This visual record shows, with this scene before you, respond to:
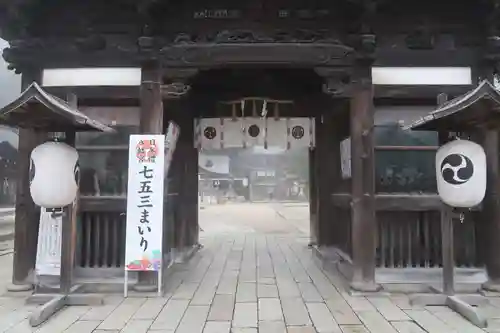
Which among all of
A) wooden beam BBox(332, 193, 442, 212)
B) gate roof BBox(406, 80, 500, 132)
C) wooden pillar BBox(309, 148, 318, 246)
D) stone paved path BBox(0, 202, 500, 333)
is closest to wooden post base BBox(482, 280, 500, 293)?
stone paved path BBox(0, 202, 500, 333)

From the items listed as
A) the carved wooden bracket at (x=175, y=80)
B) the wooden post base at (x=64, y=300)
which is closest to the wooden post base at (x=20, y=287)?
the wooden post base at (x=64, y=300)

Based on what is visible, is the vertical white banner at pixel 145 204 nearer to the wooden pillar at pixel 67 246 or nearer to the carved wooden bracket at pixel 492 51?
the wooden pillar at pixel 67 246

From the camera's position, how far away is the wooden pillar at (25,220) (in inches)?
215

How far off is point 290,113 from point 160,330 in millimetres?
5300

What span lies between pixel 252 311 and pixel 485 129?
3.68 meters

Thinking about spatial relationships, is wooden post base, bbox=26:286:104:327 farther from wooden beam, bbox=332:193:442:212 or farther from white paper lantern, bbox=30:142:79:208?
wooden beam, bbox=332:193:442:212

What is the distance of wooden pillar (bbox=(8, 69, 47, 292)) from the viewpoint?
5469 mm

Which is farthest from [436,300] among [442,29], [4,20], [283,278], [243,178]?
[243,178]

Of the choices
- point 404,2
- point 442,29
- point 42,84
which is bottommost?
point 42,84

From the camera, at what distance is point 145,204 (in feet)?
16.5

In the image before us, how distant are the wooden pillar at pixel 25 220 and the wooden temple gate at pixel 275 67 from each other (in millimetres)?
18

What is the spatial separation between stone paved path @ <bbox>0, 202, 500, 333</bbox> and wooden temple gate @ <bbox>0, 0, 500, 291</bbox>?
1.90 ft

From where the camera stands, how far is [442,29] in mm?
5582

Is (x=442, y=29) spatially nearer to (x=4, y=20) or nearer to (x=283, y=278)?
(x=283, y=278)
